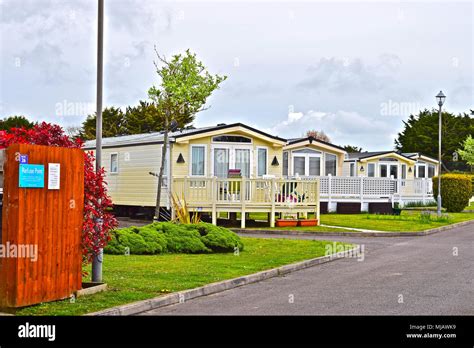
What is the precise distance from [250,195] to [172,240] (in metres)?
8.52

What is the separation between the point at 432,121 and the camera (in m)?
77.3

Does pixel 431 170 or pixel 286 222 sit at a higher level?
pixel 431 170

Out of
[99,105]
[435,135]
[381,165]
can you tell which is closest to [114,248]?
[99,105]

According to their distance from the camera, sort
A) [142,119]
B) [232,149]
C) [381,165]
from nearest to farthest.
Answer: [232,149]
[381,165]
[142,119]

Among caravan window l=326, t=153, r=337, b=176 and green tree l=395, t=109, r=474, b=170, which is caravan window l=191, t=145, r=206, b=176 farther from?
green tree l=395, t=109, r=474, b=170

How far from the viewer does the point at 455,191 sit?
34906 millimetres

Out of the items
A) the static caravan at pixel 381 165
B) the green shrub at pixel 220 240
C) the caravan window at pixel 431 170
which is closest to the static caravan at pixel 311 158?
the static caravan at pixel 381 165

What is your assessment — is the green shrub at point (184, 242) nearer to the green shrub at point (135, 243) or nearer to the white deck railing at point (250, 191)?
the green shrub at point (135, 243)

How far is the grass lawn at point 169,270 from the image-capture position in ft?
30.5

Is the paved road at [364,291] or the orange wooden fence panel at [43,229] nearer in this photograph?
the orange wooden fence panel at [43,229]

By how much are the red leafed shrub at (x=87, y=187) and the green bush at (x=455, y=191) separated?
27.2 m

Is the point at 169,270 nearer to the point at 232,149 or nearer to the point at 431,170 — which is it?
the point at 232,149
